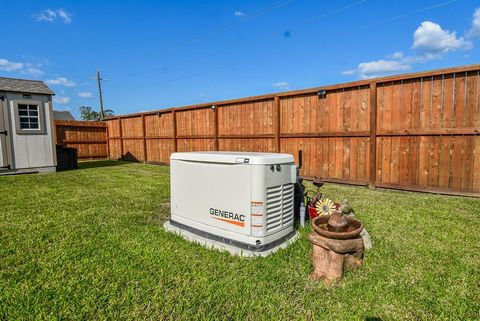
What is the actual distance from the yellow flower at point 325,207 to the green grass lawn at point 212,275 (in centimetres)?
34

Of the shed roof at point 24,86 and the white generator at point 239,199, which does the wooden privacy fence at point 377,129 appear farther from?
the shed roof at point 24,86

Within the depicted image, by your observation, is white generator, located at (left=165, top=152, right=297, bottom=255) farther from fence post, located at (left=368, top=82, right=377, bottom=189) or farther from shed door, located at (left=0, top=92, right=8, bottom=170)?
shed door, located at (left=0, top=92, right=8, bottom=170)

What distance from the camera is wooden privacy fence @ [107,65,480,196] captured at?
4.76 metres

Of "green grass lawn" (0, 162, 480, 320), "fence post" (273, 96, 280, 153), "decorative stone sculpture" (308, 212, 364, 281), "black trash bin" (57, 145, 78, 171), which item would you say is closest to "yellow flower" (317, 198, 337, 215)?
"green grass lawn" (0, 162, 480, 320)

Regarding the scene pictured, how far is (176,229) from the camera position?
10.8ft

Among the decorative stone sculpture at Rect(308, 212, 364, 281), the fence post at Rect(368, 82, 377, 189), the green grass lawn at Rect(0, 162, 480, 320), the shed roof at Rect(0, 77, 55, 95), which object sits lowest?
the green grass lawn at Rect(0, 162, 480, 320)

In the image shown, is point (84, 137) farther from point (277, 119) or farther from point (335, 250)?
point (335, 250)

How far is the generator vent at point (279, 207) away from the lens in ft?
8.61

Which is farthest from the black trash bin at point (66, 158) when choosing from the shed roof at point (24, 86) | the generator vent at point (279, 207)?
the generator vent at point (279, 207)

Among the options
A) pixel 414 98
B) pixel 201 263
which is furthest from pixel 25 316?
pixel 414 98

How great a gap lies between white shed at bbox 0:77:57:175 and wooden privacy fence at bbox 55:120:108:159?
387cm

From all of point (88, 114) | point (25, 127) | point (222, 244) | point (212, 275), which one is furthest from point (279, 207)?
point (88, 114)

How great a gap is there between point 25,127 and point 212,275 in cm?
987

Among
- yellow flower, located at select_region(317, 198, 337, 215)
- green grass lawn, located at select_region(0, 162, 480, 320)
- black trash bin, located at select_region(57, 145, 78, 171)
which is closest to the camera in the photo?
green grass lawn, located at select_region(0, 162, 480, 320)
